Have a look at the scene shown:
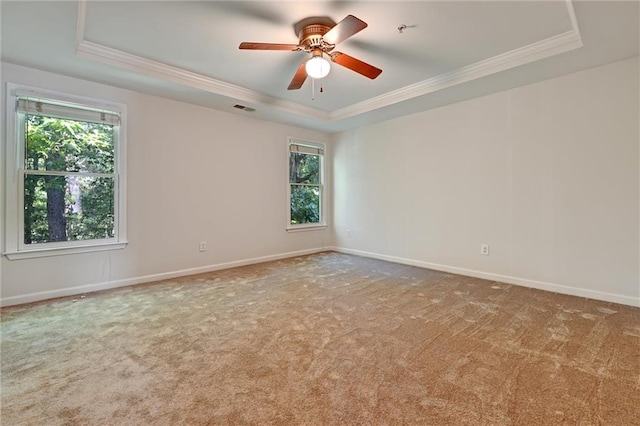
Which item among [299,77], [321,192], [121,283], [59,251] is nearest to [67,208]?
[59,251]

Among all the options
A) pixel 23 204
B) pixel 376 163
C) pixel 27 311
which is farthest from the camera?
pixel 376 163

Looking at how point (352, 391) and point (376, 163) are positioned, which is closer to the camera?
point (352, 391)

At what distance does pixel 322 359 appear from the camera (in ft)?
6.35

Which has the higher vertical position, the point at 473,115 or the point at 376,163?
the point at 473,115

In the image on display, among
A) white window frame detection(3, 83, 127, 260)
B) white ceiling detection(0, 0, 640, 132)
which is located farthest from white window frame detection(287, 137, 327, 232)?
white window frame detection(3, 83, 127, 260)

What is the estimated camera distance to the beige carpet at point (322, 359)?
1465mm

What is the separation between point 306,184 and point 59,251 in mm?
3685

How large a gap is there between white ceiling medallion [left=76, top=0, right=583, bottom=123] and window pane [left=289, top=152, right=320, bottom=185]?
110cm

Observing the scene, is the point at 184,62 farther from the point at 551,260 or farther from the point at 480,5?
the point at 551,260

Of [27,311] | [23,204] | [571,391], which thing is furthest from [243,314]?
[23,204]

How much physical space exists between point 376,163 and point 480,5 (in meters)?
3.02

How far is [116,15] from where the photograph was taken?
7.75 feet

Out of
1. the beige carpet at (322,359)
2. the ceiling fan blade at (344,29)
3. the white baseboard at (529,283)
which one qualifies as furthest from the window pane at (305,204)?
the ceiling fan blade at (344,29)

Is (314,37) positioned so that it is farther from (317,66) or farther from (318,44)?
(317,66)
